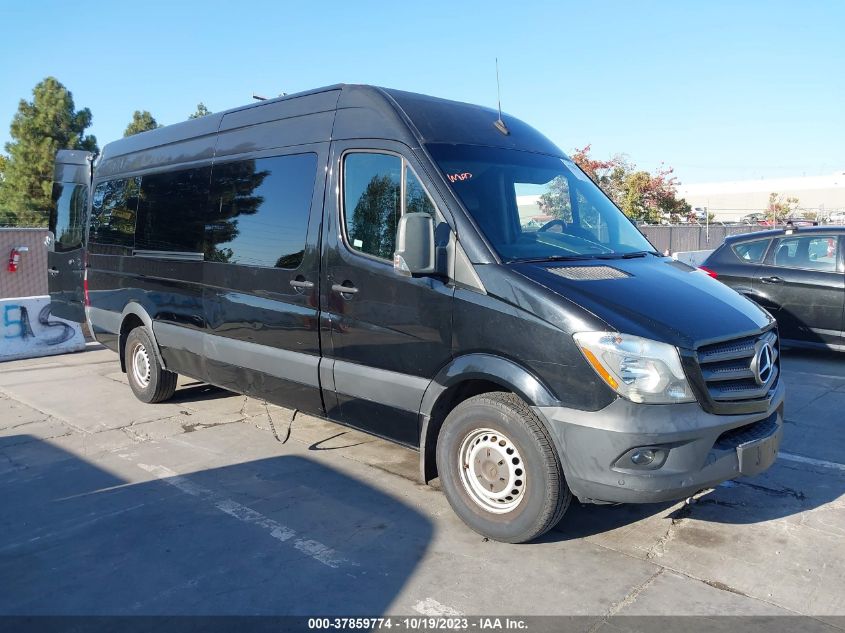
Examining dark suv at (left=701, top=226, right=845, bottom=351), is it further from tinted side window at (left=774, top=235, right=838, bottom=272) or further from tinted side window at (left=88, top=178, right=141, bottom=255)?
tinted side window at (left=88, top=178, right=141, bottom=255)

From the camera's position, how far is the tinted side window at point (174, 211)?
21.2 ft

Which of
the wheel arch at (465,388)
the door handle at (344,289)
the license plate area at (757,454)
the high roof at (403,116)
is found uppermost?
the high roof at (403,116)

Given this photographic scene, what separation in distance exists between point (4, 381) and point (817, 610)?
349 inches

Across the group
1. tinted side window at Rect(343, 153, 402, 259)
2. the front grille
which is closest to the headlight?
the front grille

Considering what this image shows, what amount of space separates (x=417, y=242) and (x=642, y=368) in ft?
4.72

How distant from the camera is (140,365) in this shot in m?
7.61

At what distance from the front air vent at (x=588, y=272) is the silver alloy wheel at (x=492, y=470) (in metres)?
0.99

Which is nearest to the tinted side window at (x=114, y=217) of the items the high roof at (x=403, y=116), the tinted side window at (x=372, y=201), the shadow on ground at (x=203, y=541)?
the high roof at (x=403, y=116)

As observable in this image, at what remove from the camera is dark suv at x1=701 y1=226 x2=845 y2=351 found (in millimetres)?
8781

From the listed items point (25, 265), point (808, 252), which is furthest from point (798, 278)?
point (25, 265)

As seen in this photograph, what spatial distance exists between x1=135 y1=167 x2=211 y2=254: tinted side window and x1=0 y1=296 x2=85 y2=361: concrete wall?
4.02 metres

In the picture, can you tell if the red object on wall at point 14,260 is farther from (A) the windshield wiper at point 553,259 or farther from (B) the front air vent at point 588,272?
(B) the front air vent at point 588,272

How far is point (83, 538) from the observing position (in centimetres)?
430

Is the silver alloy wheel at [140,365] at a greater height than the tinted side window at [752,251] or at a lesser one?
lesser
